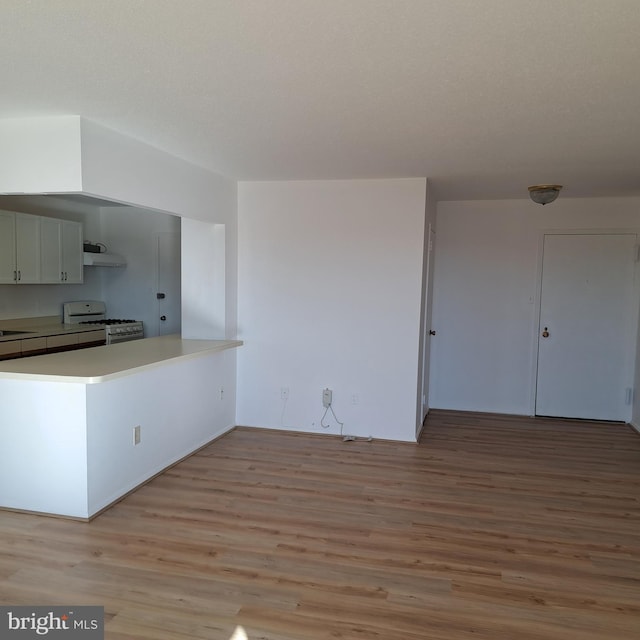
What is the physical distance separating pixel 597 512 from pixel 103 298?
5.88 m

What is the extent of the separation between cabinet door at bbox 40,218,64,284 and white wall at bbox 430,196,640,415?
4.20 m

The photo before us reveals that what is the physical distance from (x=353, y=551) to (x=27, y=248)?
444cm

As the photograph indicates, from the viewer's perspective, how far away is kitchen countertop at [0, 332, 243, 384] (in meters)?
2.87

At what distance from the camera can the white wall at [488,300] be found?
5512 millimetres

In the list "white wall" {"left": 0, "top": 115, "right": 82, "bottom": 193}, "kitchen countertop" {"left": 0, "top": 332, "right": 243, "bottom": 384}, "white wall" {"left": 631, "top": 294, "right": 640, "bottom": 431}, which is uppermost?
"white wall" {"left": 0, "top": 115, "right": 82, "bottom": 193}

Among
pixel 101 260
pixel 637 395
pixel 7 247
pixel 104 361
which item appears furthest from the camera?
pixel 101 260

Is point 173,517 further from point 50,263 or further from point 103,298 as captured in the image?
point 103,298

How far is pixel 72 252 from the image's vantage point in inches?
226

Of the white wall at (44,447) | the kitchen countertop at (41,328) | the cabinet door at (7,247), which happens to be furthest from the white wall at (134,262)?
the white wall at (44,447)

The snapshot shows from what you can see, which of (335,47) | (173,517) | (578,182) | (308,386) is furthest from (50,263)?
(578,182)

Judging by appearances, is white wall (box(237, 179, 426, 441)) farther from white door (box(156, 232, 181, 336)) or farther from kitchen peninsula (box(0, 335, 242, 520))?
white door (box(156, 232, 181, 336))

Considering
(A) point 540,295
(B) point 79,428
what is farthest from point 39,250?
(A) point 540,295
